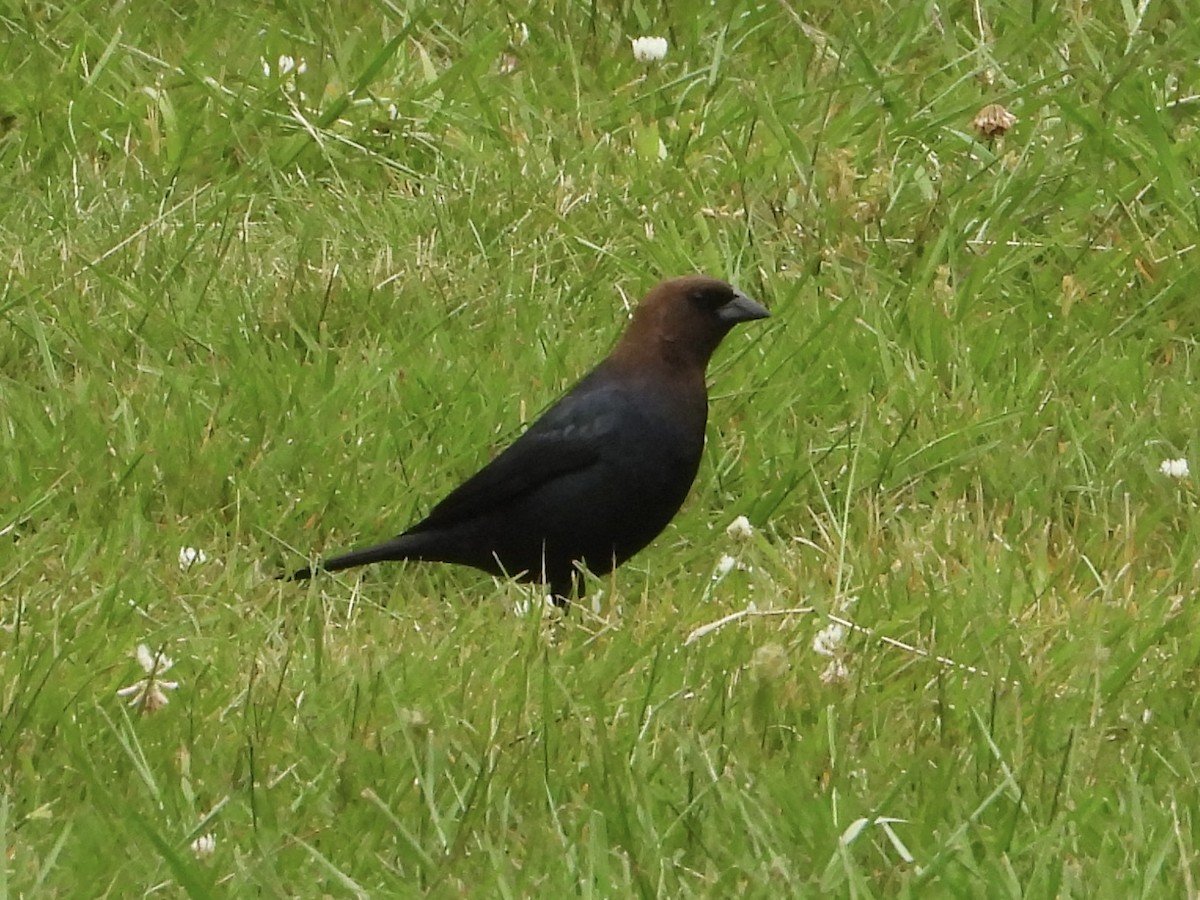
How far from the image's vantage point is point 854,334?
5469 mm

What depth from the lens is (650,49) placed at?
6613 millimetres

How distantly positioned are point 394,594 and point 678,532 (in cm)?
64

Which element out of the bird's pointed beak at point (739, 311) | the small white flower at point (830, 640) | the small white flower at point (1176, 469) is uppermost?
the bird's pointed beak at point (739, 311)

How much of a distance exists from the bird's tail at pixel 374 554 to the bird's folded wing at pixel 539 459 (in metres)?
0.05

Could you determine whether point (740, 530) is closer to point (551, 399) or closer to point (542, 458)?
point (542, 458)

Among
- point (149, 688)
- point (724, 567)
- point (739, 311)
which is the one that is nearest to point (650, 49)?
point (739, 311)

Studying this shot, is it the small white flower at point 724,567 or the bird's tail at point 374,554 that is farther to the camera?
the bird's tail at point 374,554

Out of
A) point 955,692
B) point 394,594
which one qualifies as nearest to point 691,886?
A: point 955,692

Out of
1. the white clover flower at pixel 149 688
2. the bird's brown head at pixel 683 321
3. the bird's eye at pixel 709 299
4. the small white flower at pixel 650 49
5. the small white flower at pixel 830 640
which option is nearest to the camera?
the white clover flower at pixel 149 688

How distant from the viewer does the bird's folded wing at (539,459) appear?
4.80 m

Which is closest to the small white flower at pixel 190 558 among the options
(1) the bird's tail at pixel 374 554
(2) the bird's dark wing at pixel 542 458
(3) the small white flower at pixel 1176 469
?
(1) the bird's tail at pixel 374 554

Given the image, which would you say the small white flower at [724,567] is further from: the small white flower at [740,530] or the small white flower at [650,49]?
the small white flower at [650,49]

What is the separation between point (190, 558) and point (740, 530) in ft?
3.44

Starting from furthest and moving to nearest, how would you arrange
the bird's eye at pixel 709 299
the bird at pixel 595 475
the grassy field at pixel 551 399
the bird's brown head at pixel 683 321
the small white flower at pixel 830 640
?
1. the bird's eye at pixel 709 299
2. the bird's brown head at pixel 683 321
3. the bird at pixel 595 475
4. the small white flower at pixel 830 640
5. the grassy field at pixel 551 399
